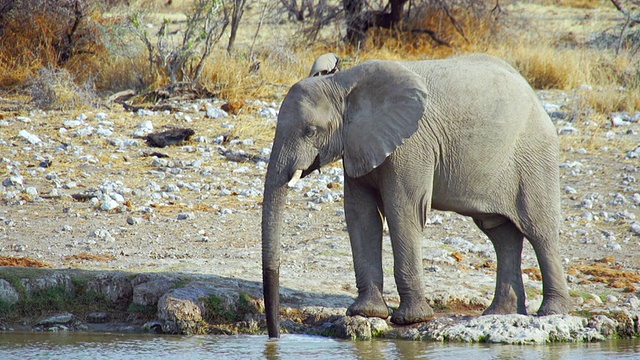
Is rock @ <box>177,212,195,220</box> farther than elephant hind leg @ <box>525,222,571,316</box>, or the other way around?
rock @ <box>177,212,195,220</box>

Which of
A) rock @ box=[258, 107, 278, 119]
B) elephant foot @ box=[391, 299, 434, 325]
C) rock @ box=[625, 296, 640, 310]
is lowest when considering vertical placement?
rock @ box=[625, 296, 640, 310]

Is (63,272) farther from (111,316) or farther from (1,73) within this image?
(1,73)

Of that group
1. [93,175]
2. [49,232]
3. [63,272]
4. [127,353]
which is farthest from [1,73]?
[127,353]

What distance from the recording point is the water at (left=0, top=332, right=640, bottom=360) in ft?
19.5

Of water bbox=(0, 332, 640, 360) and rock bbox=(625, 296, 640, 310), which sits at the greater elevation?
rock bbox=(625, 296, 640, 310)

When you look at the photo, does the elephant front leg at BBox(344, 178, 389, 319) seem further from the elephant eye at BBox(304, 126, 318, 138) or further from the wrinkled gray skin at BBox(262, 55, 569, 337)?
the elephant eye at BBox(304, 126, 318, 138)

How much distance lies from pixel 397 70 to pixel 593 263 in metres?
3.31

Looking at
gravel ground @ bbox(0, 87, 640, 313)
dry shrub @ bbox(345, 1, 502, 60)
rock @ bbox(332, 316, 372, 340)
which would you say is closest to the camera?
rock @ bbox(332, 316, 372, 340)

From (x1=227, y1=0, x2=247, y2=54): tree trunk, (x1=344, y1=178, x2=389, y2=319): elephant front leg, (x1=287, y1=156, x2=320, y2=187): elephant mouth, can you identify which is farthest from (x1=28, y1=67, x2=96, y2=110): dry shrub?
(x1=287, y1=156, x2=320, y2=187): elephant mouth

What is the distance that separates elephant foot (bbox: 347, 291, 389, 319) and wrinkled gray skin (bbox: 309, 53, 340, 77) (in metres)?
1.49

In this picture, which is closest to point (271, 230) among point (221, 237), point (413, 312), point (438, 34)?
point (413, 312)

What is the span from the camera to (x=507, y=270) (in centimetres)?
674

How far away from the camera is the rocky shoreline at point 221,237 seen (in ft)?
21.6

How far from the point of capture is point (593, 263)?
8.45m
